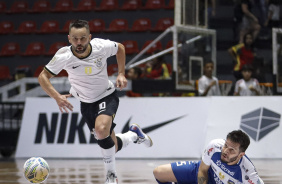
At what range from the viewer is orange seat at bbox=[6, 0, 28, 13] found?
22781 millimetres

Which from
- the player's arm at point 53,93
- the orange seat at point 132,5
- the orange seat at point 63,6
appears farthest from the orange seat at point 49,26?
the player's arm at point 53,93

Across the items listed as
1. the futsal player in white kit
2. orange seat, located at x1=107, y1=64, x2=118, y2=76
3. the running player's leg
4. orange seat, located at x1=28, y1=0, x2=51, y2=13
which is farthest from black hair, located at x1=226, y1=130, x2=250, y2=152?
orange seat, located at x1=28, y1=0, x2=51, y2=13

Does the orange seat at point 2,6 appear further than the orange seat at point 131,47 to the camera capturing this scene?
Yes

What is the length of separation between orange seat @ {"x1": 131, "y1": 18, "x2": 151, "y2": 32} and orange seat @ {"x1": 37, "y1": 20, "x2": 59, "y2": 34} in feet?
8.83

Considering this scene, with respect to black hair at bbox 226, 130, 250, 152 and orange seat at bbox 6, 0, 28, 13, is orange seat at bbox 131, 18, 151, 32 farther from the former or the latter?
black hair at bbox 226, 130, 250, 152

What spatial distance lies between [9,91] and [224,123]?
822 cm

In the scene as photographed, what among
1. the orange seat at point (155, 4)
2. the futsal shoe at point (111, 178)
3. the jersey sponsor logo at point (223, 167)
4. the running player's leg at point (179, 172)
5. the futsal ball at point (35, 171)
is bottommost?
the futsal shoe at point (111, 178)

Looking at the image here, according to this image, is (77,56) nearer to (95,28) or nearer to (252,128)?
(252,128)

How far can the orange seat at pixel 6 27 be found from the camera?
73.8 ft

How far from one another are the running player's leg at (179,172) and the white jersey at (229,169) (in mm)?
470

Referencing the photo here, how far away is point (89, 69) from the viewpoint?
8750 mm

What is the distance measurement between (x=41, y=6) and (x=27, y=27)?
934 mm

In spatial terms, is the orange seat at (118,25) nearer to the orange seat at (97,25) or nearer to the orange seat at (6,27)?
the orange seat at (97,25)

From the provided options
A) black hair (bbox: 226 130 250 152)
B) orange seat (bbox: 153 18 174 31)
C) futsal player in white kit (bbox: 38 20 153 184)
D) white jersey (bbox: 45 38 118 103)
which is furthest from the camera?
orange seat (bbox: 153 18 174 31)
